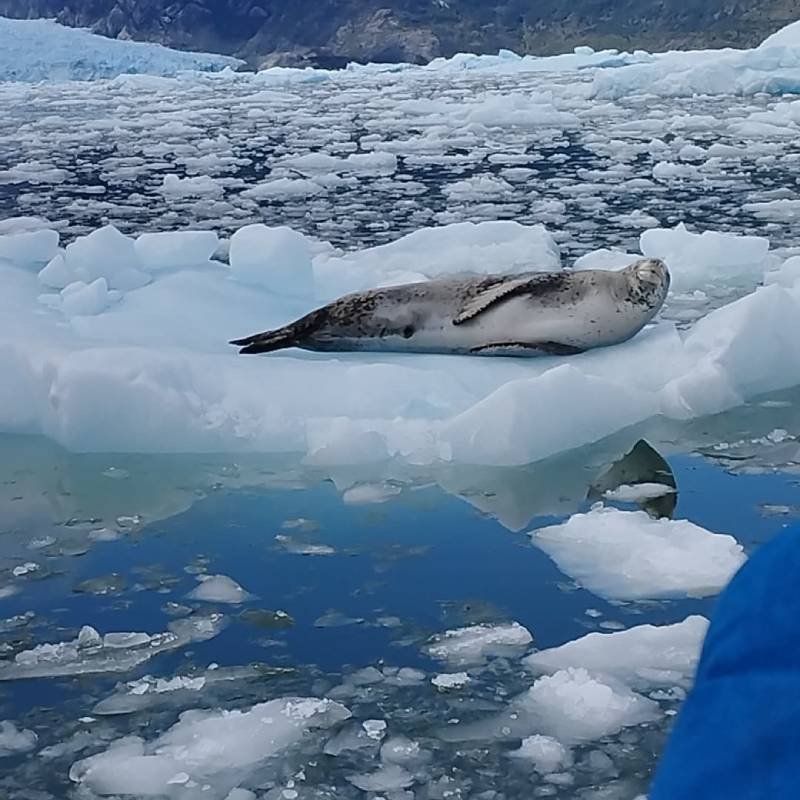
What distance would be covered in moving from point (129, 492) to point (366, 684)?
1.26 meters

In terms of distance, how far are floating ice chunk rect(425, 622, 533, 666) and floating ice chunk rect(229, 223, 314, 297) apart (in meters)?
3.11

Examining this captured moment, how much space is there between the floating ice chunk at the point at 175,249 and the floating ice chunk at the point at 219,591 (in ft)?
11.2

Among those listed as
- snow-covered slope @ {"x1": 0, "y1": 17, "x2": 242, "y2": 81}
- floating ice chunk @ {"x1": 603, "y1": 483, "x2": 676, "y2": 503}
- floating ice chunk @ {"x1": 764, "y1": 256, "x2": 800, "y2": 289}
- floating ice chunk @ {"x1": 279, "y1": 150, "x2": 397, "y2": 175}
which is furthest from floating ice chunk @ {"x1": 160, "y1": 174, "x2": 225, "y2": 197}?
snow-covered slope @ {"x1": 0, "y1": 17, "x2": 242, "y2": 81}

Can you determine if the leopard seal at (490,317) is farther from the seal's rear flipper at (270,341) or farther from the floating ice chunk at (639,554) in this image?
the floating ice chunk at (639,554)

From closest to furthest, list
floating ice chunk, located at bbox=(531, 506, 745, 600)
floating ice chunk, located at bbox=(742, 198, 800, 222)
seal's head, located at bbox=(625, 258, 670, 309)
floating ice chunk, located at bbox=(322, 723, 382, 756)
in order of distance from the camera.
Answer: floating ice chunk, located at bbox=(322, 723, 382, 756) < floating ice chunk, located at bbox=(531, 506, 745, 600) < seal's head, located at bbox=(625, 258, 670, 309) < floating ice chunk, located at bbox=(742, 198, 800, 222)

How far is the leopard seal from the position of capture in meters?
4.30

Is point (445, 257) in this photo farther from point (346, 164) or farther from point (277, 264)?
point (346, 164)

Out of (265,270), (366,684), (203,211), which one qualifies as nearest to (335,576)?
(366,684)

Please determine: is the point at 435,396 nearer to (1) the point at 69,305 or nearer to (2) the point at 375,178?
(1) the point at 69,305

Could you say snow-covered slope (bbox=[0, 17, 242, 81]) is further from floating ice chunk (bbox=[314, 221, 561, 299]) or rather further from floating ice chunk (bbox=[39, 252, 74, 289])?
floating ice chunk (bbox=[39, 252, 74, 289])

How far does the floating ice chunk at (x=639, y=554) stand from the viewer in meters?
2.62

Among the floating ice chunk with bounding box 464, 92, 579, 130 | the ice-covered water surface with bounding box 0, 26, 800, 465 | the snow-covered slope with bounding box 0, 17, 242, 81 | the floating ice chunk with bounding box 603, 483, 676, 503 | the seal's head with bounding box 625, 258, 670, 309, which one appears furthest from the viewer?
the snow-covered slope with bounding box 0, 17, 242, 81

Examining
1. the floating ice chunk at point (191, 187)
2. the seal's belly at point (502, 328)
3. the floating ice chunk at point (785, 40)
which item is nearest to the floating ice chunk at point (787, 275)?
the seal's belly at point (502, 328)

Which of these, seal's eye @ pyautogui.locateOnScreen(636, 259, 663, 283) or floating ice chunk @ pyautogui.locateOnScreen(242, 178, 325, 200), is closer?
seal's eye @ pyautogui.locateOnScreen(636, 259, 663, 283)
